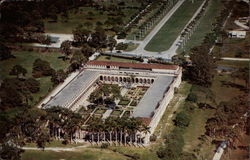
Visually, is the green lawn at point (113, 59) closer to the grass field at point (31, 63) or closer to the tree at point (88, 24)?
the grass field at point (31, 63)

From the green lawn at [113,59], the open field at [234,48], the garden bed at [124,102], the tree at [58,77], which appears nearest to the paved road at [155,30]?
the green lawn at [113,59]

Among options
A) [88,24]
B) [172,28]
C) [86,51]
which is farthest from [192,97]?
[88,24]

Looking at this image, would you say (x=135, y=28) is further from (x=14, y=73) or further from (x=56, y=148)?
(x=56, y=148)

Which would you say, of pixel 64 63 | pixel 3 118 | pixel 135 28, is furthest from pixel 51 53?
pixel 3 118

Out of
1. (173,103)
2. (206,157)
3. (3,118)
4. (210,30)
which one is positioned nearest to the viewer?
(206,157)

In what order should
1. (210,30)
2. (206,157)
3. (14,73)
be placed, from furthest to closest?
(210,30)
(14,73)
(206,157)
